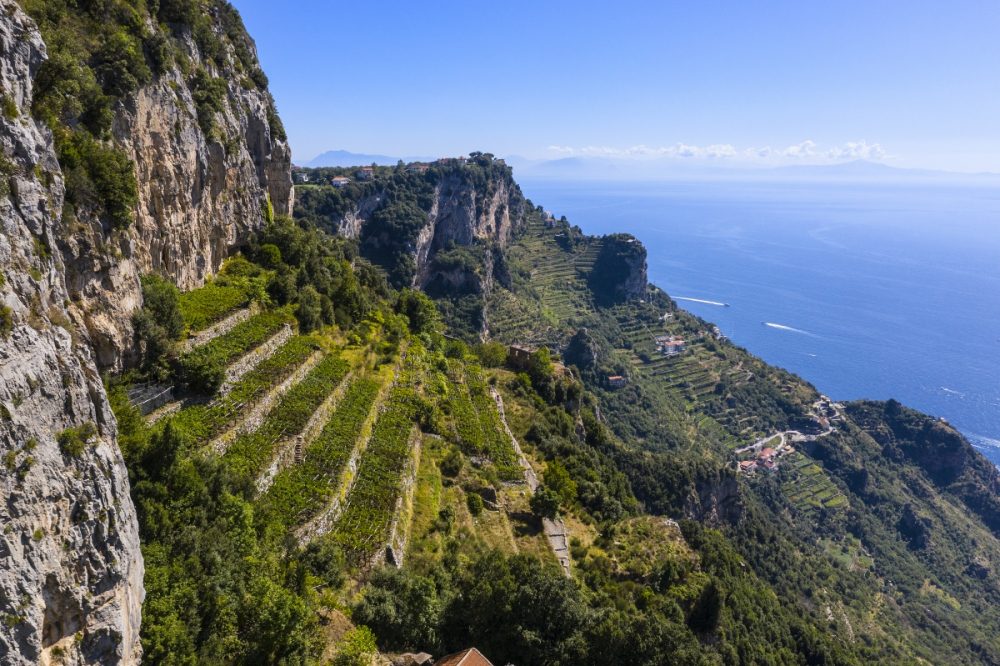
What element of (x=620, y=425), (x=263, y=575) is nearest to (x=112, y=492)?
(x=263, y=575)

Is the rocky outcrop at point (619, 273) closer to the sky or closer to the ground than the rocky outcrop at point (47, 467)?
closer to the ground

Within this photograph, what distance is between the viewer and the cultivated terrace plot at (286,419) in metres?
18.9

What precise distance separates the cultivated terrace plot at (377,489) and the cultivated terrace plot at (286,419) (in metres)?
3.23

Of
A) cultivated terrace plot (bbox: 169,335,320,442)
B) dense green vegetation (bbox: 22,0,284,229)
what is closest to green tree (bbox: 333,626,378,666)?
cultivated terrace plot (bbox: 169,335,320,442)

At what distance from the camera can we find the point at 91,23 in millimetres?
19875

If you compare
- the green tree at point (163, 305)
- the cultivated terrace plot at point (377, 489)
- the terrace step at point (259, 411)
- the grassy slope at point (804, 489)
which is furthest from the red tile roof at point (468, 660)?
the grassy slope at point (804, 489)

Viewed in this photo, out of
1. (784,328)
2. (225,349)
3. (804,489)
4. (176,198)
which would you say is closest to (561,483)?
(225,349)

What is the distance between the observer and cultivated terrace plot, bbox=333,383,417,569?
63.4 feet

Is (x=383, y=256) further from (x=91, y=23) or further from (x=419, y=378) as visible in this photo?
(x=91, y=23)

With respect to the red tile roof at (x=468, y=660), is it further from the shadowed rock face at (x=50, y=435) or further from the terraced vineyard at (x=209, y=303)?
the terraced vineyard at (x=209, y=303)

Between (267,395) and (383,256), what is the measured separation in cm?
7454

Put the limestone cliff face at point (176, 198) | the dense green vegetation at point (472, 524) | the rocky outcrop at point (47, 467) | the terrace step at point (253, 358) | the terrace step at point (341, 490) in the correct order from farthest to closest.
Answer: the terrace step at point (253, 358), the terrace step at point (341, 490), the limestone cliff face at point (176, 198), the dense green vegetation at point (472, 524), the rocky outcrop at point (47, 467)

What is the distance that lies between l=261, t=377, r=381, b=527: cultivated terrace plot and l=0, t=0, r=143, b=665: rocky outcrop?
24.2 feet

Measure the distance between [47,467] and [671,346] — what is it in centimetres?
10331
